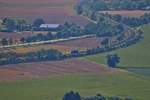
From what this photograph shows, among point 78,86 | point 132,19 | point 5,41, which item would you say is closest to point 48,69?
point 78,86

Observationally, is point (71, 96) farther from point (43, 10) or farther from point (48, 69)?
point (43, 10)

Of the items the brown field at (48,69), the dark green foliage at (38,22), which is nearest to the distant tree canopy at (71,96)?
the brown field at (48,69)

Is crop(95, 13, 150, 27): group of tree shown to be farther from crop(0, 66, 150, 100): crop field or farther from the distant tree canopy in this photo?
the distant tree canopy

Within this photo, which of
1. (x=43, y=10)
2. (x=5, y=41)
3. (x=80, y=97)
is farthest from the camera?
(x=43, y=10)

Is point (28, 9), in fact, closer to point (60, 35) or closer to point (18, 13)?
point (18, 13)

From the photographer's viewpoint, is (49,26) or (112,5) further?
(112,5)

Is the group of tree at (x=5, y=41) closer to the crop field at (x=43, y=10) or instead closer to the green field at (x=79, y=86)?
the crop field at (x=43, y=10)

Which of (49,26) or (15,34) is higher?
(49,26)

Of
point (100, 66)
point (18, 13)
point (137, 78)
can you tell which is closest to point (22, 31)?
point (18, 13)
